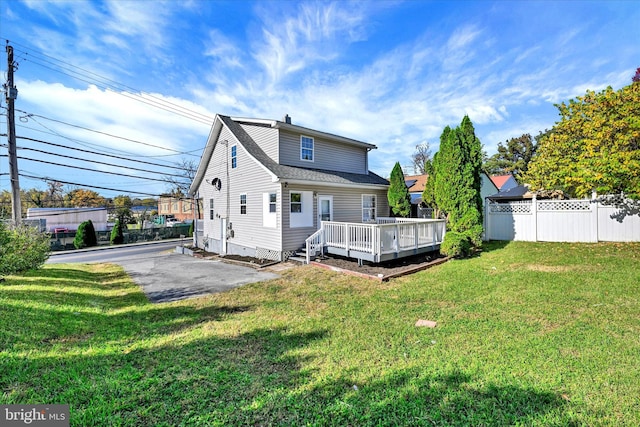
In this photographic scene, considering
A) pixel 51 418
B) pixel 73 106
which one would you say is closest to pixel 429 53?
pixel 51 418

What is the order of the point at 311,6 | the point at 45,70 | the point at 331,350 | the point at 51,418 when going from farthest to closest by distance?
the point at 45,70 → the point at 311,6 → the point at 331,350 → the point at 51,418

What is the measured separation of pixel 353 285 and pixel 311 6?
9.28 meters

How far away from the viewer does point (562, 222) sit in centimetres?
1177

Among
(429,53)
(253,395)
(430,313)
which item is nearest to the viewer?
(253,395)

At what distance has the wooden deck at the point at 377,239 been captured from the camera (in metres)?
8.76

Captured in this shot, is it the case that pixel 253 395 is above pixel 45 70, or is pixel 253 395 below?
below

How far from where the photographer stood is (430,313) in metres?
5.17

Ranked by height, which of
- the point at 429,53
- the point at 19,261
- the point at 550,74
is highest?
the point at 429,53

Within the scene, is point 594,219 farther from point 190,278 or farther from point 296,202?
point 190,278

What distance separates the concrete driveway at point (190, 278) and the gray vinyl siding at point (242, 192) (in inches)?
68.1

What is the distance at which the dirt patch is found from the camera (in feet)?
27.2

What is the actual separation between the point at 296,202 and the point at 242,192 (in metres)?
3.62

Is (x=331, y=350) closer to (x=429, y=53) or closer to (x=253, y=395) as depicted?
(x=253, y=395)

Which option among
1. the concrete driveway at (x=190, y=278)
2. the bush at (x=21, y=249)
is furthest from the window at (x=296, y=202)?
the bush at (x=21, y=249)
